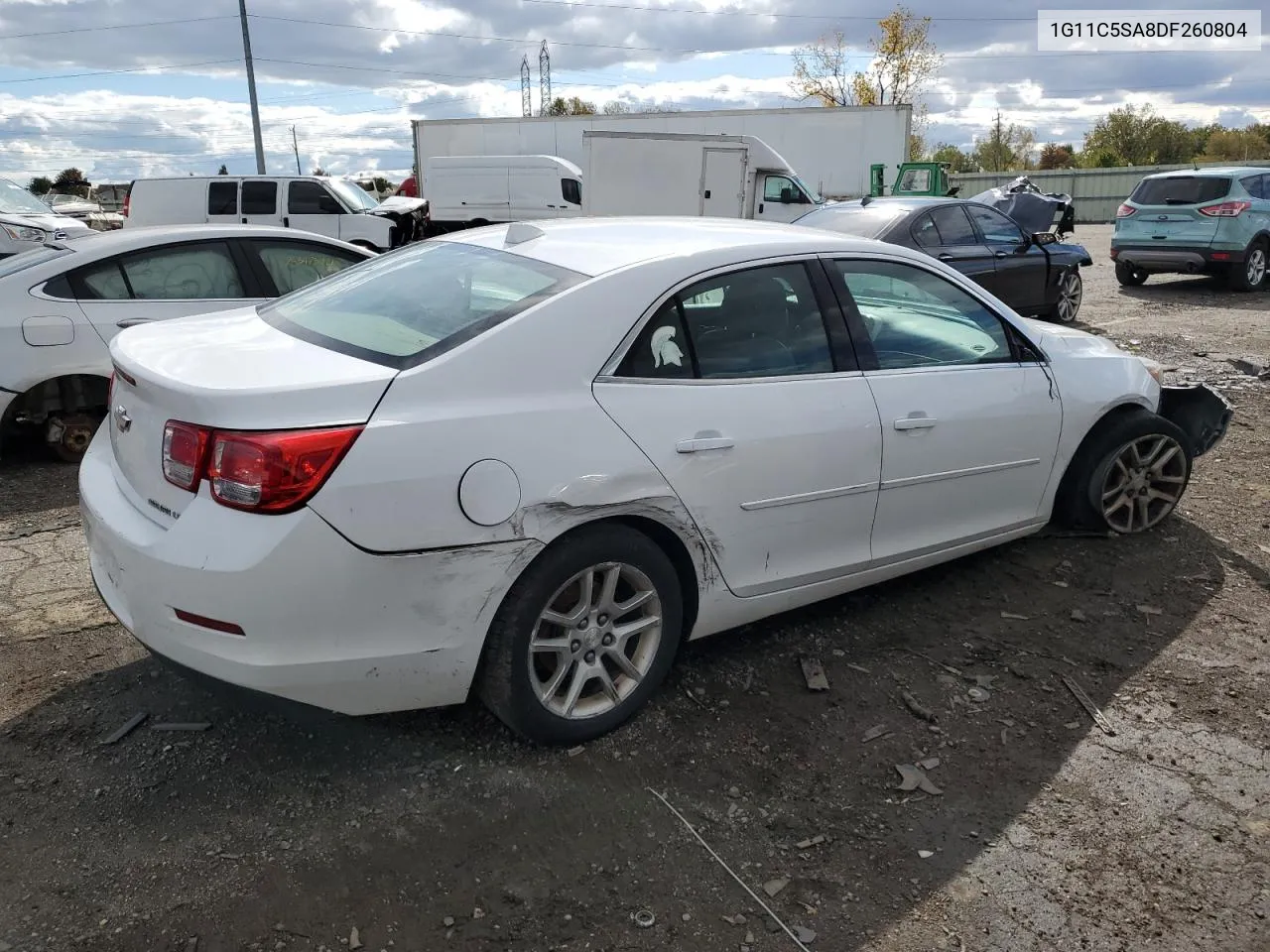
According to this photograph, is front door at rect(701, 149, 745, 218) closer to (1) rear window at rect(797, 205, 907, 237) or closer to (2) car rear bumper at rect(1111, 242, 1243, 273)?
(2) car rear bumper at rect(1111, 242, 1243, 273)

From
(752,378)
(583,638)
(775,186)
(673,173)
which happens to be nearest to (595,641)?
(583,638)

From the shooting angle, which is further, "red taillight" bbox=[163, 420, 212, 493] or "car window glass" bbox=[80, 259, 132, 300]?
"car window glass" bbox=[80, 259, 132, 300]

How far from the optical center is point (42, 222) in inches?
612

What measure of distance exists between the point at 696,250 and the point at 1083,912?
7.34ft

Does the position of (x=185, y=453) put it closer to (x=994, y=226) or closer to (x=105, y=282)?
(x=105, y=282)

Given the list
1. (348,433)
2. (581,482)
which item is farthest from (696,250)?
(348,433)

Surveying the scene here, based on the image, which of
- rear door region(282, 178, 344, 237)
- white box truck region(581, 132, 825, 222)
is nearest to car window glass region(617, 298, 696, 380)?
white box truck region(581, 132, 825, 222)

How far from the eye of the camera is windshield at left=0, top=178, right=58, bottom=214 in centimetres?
1641

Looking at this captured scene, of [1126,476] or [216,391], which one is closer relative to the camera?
[216,391]

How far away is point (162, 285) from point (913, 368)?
15.3 ft

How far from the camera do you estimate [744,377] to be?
135 inches

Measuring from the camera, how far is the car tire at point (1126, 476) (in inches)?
185

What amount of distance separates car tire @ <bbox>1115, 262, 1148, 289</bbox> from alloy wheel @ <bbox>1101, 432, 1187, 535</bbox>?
12184 millimetres

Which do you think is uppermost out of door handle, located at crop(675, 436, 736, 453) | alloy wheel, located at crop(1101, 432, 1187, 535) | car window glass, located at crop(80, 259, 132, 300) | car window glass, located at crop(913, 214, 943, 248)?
car window glass, located at crop(913, 214, 943, 248)
